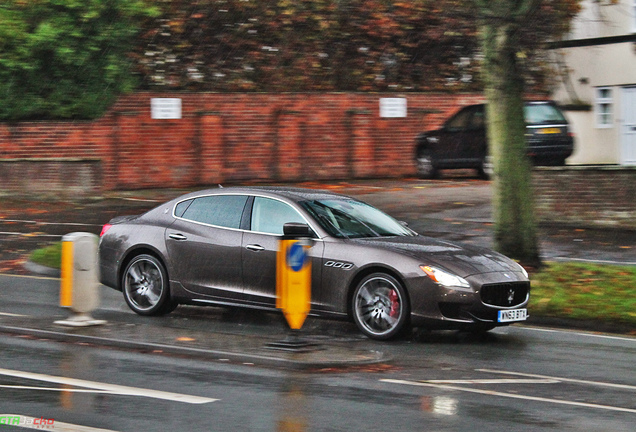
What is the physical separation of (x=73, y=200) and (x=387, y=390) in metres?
17.0

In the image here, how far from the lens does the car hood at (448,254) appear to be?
34.2 ft

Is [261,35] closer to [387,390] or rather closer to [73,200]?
[73,200]

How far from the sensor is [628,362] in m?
9.66

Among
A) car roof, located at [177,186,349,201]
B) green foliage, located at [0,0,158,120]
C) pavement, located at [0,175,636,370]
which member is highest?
green foliage, located at [0,0,158,120]

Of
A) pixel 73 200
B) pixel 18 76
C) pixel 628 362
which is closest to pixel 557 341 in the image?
pixel 628 362

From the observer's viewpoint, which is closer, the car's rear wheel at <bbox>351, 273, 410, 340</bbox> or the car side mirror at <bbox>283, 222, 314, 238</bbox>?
the car side mirror at <bbox>283, 222, 314, 238</bbox>

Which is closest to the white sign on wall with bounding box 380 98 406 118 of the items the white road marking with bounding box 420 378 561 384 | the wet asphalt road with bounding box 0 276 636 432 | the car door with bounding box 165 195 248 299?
the car door with bounding box 165 195 248 299

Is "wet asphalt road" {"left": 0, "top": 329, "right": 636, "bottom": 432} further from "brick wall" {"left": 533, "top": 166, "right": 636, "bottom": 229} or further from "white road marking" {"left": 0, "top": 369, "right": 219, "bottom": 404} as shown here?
"brick wall" {"left": 533, "top": 166, "right": 636, "bottom": 229}

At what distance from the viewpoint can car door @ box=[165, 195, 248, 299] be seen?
11359mm

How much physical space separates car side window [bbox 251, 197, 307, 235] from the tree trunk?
14.0 ft

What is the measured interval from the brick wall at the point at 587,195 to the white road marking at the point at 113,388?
13018mm

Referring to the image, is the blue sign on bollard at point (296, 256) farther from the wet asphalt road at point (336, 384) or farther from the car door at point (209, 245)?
the car door at point (209, 245)

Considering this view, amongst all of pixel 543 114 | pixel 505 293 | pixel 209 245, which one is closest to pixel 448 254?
pixel 505 293

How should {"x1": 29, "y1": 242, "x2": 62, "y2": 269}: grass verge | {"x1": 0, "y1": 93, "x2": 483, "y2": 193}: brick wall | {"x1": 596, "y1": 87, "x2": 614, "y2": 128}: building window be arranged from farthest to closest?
{"x1": 596, "y1": 87, "x2": 614, "y2": 128}: building window → {"x1": 0, "y1": 93, "x2": 483, "y2": 193}: brick wall → {"x1": 29, "y1": 242, "x2": 62, "y2": 269}: grass verge
